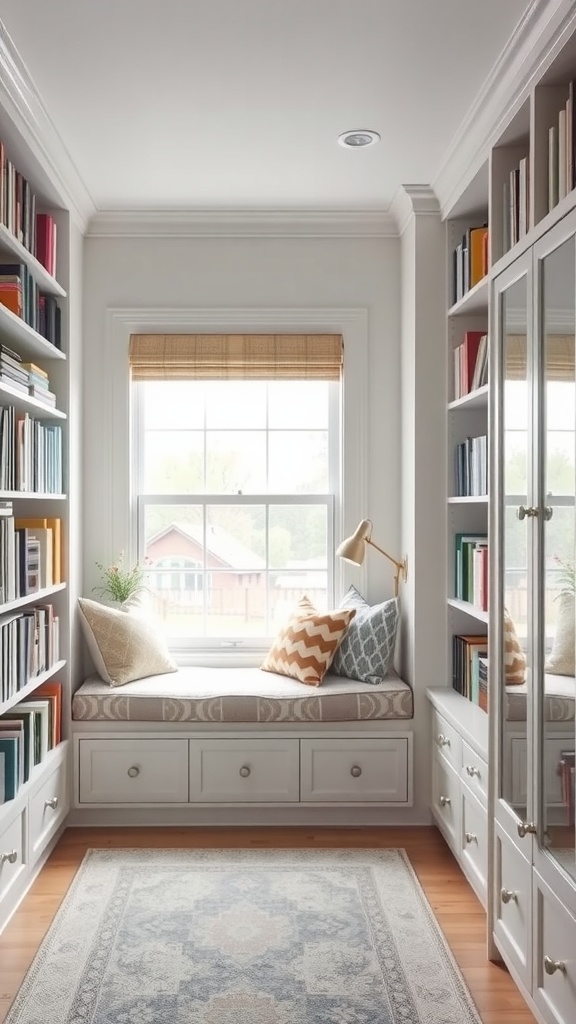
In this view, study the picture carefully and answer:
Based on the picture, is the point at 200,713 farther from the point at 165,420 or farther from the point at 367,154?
the point at 367,154

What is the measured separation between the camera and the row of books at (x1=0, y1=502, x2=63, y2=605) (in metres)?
2.76

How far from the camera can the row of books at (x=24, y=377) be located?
110 inches

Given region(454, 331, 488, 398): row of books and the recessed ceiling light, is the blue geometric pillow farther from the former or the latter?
the recessed ceiling light

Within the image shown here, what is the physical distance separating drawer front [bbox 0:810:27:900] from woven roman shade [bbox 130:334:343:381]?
214 centimetres

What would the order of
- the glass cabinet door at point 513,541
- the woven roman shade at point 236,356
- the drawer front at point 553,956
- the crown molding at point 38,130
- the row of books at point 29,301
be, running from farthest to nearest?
the woven roman shade at point 236,356 → the row of books at point 29,301 → the crown molding at point 38,130 → the glass cabinet door at point 513,541 → the drawer front at point 553,956

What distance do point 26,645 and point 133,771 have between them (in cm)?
88

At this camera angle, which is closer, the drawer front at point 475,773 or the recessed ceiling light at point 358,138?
the drawer front at point 475,773

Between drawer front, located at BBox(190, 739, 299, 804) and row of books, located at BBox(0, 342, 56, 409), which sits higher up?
row of books, located at BBox(0, 342, 56, 409)

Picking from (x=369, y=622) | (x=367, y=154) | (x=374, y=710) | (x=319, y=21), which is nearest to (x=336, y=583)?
(x=369, y=622)

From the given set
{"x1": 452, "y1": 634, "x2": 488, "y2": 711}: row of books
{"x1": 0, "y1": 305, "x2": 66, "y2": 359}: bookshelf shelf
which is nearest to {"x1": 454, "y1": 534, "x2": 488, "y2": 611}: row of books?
{"x1": 452, "y1": 634, "x2": 488, "y2": 711}: row of books

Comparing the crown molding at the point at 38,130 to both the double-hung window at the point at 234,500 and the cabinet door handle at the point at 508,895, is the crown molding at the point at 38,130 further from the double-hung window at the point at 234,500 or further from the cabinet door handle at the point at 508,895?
the cabinet door handle at the point at 508,895

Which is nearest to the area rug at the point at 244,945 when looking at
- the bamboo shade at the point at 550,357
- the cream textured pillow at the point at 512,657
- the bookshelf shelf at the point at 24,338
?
the cream textured pillow at the point at 512,657

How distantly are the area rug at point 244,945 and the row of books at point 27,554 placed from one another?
3.76 feet

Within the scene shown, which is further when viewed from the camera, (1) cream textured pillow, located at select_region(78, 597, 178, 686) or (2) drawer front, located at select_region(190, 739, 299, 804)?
(1) cream textured pillow, located at select_region(78, 597, 178, 686)
